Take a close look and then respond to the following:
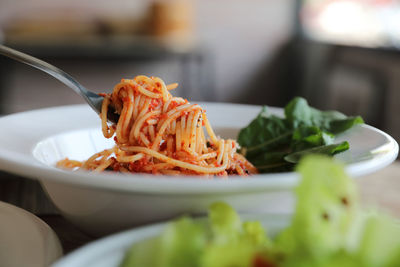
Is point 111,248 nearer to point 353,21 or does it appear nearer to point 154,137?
point 154,137

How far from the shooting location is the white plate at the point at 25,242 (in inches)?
22.0

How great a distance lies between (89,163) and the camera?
2.95 feet

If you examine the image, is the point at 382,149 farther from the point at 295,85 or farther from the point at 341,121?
the point at 295,85

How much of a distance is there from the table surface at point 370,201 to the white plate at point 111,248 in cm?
17

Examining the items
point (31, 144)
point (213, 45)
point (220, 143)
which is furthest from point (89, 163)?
point (213, 45)

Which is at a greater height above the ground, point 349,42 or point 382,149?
point 382,149

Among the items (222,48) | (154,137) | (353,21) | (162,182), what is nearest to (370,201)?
(154,137)

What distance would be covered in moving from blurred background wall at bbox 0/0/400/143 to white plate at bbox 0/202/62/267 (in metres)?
2.97

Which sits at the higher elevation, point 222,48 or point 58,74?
point 58,74

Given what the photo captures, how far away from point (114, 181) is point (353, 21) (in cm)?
427

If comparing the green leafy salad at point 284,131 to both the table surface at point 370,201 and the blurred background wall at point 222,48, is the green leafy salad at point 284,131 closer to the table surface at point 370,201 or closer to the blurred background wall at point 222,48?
the table surface at point 370,201

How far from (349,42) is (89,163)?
3.75 metres

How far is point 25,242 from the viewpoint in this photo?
1.95 feet

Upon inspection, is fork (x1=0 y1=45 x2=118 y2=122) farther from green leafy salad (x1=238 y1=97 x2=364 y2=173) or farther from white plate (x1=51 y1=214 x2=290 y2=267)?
white plate (x1=51 y1=214 x2=290 y2=267)
